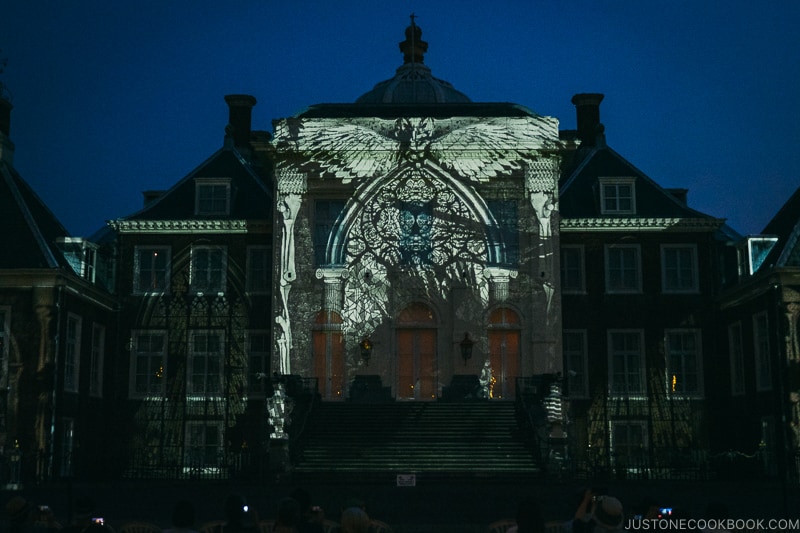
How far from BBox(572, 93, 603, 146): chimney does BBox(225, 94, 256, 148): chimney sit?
12.7m

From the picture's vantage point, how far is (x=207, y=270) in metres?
37.6

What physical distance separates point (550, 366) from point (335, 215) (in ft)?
27.9

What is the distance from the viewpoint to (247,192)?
39344 mm

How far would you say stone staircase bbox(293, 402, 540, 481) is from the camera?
28.6 meters

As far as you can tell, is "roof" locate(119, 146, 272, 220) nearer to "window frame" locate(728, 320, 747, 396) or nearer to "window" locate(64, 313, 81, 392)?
"window" locate(64, 313, 81, 392)

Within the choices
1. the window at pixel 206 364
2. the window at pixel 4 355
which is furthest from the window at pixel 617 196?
the window at pixel 4 355

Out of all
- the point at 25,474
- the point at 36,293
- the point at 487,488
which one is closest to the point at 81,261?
the point at 36,293

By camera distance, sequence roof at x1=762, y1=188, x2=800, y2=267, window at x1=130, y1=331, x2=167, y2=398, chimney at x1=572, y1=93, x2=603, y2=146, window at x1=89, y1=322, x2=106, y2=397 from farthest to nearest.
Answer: chimney at x1=572, y1=93, x2=603, y2=146
window at x1=130, y1=331, x2=167, y2=398
window at x1=89, y1=322, x2=106, y2=397
roof at x1=762, y1=188, x2=800, y2=267

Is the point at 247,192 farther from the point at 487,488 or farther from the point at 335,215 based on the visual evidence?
the point at 487,488

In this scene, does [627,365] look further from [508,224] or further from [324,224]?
[324,224]

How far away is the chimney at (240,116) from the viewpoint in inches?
1674

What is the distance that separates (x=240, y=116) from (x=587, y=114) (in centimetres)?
1346

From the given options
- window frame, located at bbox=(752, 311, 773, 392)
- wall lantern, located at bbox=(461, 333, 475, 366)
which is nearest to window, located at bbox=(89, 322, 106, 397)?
wall lantern, located at bbox=(461, 333, 475, 366)

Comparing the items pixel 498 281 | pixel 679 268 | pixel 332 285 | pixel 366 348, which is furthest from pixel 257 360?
pixel 679 268
